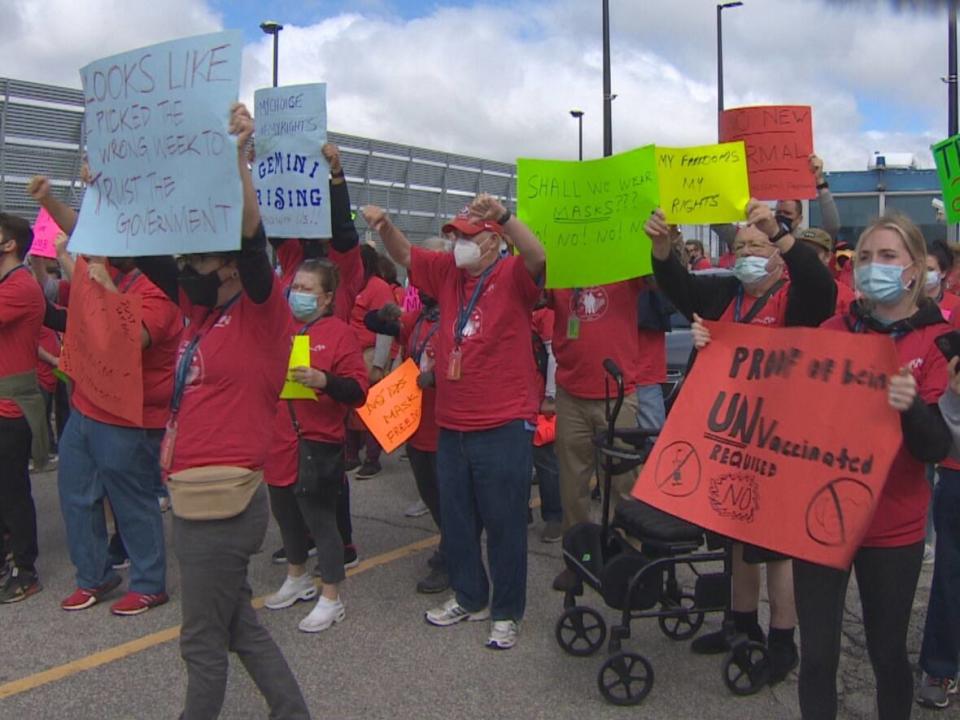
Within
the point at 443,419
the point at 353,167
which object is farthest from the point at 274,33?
the point at 443,419

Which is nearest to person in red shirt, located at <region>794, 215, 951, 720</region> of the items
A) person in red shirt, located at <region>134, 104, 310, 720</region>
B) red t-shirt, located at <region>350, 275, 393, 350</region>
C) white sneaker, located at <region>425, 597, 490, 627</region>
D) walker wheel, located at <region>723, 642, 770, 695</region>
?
walker wheel, located at <region>723, 642, 770, 695</region>

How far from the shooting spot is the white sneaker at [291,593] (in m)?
4.83

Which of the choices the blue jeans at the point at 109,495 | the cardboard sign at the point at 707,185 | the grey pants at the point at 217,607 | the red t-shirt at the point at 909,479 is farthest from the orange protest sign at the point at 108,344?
the red t-shirt at the point at 909,479

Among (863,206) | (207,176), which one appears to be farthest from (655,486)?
(863,206)

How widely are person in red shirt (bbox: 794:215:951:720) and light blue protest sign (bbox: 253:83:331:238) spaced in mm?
2587

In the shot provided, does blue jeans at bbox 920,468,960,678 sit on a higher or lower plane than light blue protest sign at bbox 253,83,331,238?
lower

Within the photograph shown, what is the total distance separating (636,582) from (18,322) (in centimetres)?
350

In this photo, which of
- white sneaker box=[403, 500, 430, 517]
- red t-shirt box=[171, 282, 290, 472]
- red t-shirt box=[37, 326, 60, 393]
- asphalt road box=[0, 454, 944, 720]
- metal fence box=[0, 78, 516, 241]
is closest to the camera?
red t-shirt box=[171, 282, 290, 472]

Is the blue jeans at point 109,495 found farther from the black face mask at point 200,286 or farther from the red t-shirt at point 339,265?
the black face mask at point 200,286

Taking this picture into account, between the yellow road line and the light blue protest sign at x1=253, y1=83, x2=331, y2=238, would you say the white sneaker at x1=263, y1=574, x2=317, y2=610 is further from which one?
the light blue protest sign at x1=253, y1=83, x2=331, y2=238

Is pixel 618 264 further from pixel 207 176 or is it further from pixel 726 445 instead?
pixel 207 176

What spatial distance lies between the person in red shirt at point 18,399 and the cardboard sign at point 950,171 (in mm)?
5282

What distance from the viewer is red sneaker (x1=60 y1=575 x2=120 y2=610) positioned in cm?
483

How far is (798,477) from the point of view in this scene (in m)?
2.81
